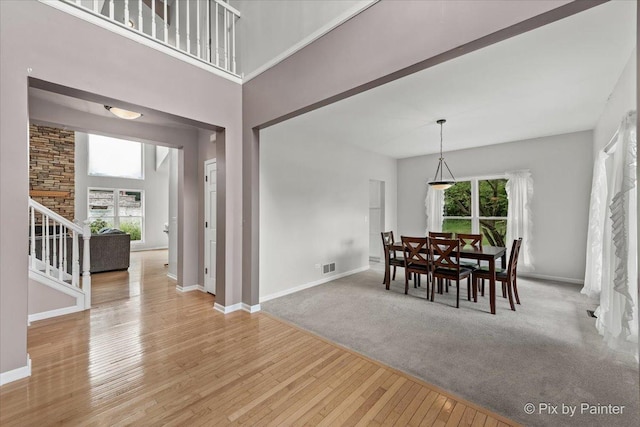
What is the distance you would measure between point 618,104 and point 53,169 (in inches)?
431

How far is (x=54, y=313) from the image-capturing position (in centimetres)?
321

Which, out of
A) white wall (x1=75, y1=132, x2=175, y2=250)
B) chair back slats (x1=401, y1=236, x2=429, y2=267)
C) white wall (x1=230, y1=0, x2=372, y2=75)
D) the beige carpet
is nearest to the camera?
the beige carpet

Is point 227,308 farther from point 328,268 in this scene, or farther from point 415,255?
point 415,255

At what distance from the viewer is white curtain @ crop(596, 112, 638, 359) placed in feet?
7.27

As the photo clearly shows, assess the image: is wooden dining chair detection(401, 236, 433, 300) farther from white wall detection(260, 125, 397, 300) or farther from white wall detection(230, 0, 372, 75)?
white wall detection(230, 0, 372, 75)

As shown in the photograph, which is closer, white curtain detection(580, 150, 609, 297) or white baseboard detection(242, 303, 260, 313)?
white baseboard detection(242, 303, 260, 313)

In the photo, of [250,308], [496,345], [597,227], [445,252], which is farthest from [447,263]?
[250,308]

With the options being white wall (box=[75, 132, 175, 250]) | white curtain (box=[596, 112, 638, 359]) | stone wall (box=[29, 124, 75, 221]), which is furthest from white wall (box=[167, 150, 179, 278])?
white curtain (box=[596, 112, 638, 359])

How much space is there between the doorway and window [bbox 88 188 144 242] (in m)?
7.47

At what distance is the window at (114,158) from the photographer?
26.1 ft

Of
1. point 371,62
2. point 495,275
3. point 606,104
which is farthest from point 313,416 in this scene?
point 606,104

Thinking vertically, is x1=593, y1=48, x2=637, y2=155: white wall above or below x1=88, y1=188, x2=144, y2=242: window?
above

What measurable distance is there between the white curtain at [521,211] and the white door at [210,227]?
5521 millimetres

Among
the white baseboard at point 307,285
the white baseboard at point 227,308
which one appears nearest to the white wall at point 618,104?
the white baseboard at point 307,285
